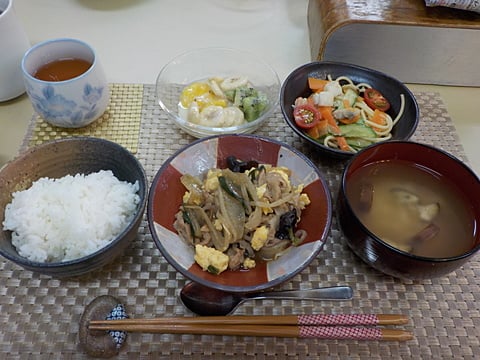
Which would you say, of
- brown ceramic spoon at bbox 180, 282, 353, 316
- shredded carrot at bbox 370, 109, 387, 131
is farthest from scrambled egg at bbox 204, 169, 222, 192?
shredded carrot at bbox 370, 109, 387, 131

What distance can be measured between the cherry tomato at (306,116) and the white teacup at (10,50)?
3.59 ft

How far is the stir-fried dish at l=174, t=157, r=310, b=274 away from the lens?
3.94ft

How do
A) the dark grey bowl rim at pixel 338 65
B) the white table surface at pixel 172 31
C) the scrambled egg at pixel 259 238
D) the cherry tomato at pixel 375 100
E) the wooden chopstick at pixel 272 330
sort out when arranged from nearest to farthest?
the wooden chopstick at pixel 272 330
the scrambled egg at pixel 259 238
the dark grey bowl rim at pixel 338 65
the cherry tomato at pixel 375 100
the white table surface at pixel 172 31

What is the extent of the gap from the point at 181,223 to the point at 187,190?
139 millimetres

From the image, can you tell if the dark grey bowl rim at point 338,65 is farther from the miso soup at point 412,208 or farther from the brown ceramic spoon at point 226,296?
the brown ceramic spoon at point 226,296

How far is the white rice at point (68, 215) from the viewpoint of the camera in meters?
1.18

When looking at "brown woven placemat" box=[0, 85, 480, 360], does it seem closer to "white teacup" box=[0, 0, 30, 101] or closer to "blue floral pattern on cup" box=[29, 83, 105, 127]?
"blue floral pattern on cup" box=[29, 83, 105, 127]

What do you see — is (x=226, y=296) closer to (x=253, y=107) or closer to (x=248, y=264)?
(x=248, y=264)

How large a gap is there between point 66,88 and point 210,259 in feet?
2.65

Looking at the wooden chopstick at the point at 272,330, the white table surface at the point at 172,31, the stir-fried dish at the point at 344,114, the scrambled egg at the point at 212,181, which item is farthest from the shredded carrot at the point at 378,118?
the wooden chopstick at the point at 272,330

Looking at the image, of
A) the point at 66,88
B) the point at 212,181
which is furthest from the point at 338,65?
the point at 66,88

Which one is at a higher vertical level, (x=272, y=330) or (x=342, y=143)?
(x=342, y=143)

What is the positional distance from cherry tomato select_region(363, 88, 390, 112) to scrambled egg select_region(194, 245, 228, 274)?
92cm

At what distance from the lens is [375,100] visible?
167 cm
